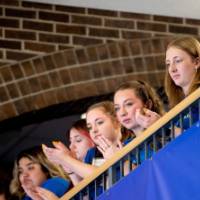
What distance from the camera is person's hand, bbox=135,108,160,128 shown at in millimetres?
3516

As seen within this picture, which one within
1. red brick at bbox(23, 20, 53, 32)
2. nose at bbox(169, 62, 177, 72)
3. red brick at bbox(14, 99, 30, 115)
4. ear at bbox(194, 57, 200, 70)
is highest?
ear at bbox(194, 57, 200, 70)

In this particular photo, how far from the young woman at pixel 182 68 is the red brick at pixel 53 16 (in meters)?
2.77

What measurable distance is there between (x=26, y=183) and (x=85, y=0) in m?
2.18

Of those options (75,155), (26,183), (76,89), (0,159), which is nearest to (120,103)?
(75,155)

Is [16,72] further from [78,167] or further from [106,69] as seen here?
[78,167]

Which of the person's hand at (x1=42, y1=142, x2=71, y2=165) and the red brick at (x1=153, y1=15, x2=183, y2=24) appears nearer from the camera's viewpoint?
the person's hand at (x1=42, y1=142, x2=71, y2=165)

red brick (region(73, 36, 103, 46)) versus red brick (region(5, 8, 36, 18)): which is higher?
red brick (region(5, 8, 36, 18))

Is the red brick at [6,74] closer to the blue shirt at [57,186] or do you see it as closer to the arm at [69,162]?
the blue shirt at [57,186]

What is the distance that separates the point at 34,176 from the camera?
4457 millimetres

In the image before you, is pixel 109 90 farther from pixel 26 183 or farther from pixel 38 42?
pixel 26 183

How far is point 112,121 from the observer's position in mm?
4070

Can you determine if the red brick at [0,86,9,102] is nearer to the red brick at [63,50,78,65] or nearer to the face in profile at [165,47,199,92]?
the red brick at [63,50,78,65]

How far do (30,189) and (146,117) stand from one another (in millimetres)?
1125

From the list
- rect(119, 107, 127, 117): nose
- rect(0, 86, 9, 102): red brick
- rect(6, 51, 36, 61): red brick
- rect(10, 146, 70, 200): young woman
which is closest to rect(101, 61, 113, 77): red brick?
rect(6, 51, 36, 61): red brick
